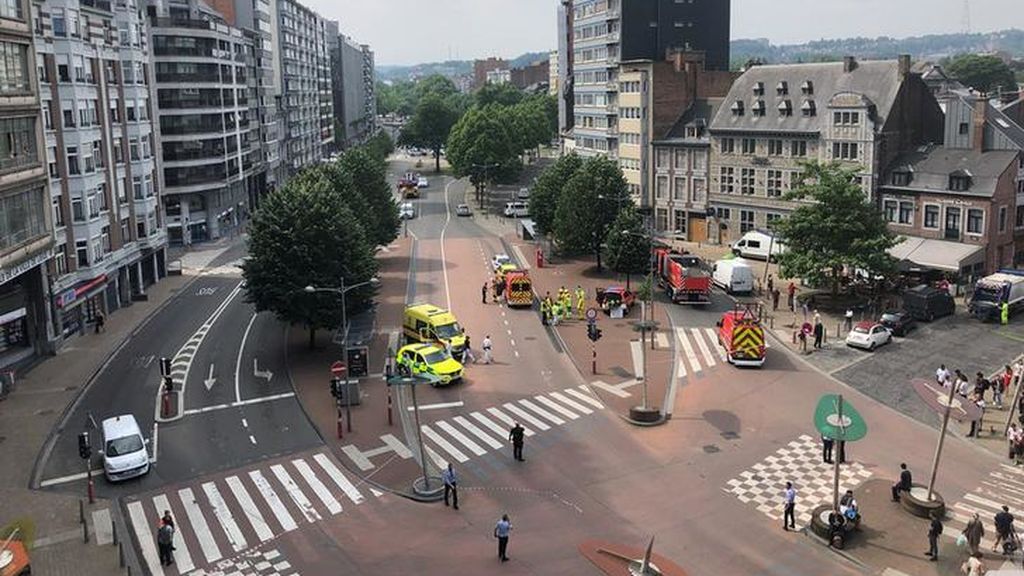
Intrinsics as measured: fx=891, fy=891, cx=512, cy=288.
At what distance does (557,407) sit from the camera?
45812 mm

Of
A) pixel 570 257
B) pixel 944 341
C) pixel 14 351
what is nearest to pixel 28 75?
pixel 14 351

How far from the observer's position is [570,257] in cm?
8950

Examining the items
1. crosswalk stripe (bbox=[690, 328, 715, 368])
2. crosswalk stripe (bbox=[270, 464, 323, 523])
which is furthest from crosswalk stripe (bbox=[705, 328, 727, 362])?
crosswalk stripe (bbox=[270, 464, 323, 523])

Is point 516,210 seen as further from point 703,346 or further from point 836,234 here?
point 703,346

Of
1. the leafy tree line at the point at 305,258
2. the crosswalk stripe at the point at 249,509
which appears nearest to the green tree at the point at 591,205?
the leafy tree line at the point at 305,258

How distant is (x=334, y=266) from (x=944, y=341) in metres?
38.1

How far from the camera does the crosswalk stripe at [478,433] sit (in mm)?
41000

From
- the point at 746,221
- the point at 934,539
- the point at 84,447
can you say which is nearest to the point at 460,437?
the point at 84,447

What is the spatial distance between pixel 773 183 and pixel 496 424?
5118 centimetres

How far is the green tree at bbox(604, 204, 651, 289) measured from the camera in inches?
2783

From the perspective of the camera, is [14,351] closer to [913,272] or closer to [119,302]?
[119,302]

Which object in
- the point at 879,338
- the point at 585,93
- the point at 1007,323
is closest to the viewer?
the point at 879,338

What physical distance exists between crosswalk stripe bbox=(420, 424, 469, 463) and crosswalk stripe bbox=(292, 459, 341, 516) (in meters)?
5.90

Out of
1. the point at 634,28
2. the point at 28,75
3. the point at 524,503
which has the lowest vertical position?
the point at 524,503
